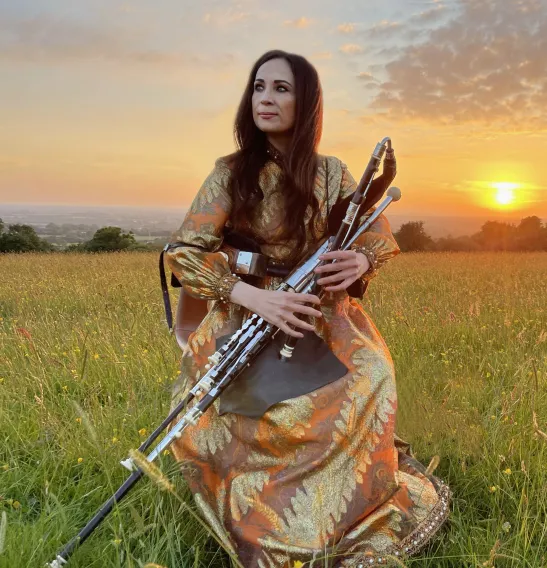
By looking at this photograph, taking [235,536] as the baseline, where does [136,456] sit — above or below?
above

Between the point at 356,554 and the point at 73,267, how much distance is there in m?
9.07

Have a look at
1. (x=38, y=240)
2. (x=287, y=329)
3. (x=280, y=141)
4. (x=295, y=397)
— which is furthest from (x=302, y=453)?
(x=38, y=240)

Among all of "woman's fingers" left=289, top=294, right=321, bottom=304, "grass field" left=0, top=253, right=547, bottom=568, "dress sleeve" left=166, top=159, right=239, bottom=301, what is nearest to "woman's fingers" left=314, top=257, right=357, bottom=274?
"woman's fingers" left=289, top=294, right=321, bottom=304

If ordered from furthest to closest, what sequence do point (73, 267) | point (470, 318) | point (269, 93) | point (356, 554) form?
point (73, 267)
point (470, 318)
point (269, 93)
point (356, 554)

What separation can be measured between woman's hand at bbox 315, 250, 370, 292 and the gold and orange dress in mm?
173

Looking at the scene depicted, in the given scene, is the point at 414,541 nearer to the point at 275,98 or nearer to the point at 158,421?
the point at 158,421

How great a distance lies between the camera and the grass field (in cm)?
212

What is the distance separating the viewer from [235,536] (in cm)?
212

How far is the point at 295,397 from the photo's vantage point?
2158 millimetres

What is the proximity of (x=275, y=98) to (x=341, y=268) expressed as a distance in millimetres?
825

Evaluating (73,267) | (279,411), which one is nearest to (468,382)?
(279,411)

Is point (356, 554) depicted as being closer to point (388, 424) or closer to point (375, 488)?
point (375, 488)

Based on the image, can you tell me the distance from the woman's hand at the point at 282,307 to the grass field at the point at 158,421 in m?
0.71

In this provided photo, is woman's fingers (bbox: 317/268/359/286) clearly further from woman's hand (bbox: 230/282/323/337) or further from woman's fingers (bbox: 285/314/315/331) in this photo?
woman's fingers (bbox: 285/314/315/331)
